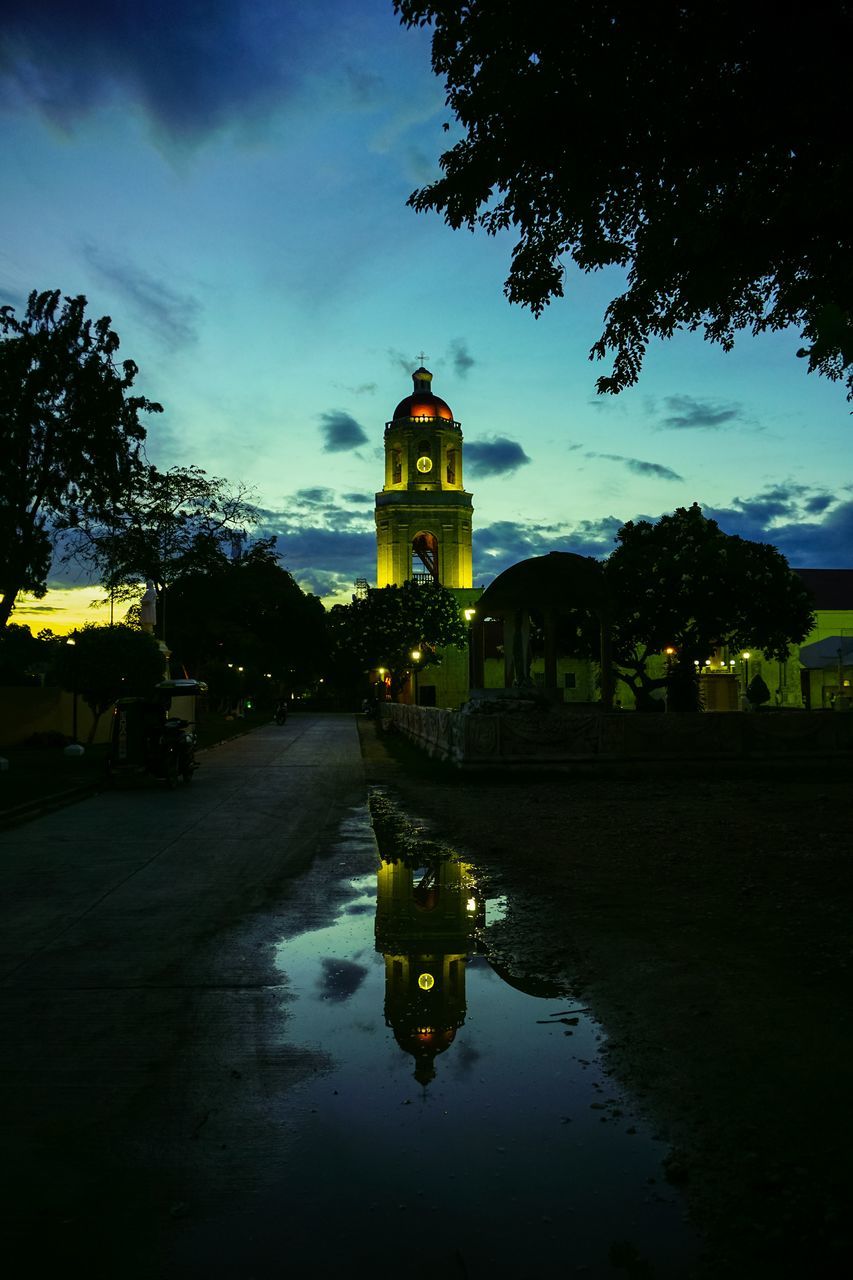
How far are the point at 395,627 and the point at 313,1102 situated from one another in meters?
63.6

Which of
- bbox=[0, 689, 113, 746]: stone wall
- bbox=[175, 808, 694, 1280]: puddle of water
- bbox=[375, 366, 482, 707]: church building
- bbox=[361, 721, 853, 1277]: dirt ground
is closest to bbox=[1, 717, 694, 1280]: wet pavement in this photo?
bbox=[175, 808, 694, 1280]: puddle of water

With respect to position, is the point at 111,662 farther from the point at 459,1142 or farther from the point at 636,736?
the point at 459,1142

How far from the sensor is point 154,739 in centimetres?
1958

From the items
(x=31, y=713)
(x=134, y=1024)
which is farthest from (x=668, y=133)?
(x=31, y=713)

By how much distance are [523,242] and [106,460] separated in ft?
59.1

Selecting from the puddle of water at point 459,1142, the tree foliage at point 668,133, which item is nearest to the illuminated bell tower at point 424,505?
the tree foliage at point 668,133

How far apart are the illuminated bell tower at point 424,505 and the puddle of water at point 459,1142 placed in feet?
275

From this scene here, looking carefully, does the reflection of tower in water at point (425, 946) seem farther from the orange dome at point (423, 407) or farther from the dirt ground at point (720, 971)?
the orange dome at point (423, 407)

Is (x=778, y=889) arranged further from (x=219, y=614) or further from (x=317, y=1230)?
(x=219, y=614)

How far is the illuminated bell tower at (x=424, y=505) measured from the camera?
3536 inches

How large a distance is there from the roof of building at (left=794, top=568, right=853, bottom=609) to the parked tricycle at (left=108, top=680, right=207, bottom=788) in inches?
2853

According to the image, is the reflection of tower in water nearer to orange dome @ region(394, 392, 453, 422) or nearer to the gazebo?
the gazebo

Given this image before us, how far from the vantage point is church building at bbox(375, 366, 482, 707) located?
294 feet

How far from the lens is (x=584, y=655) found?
180ft
